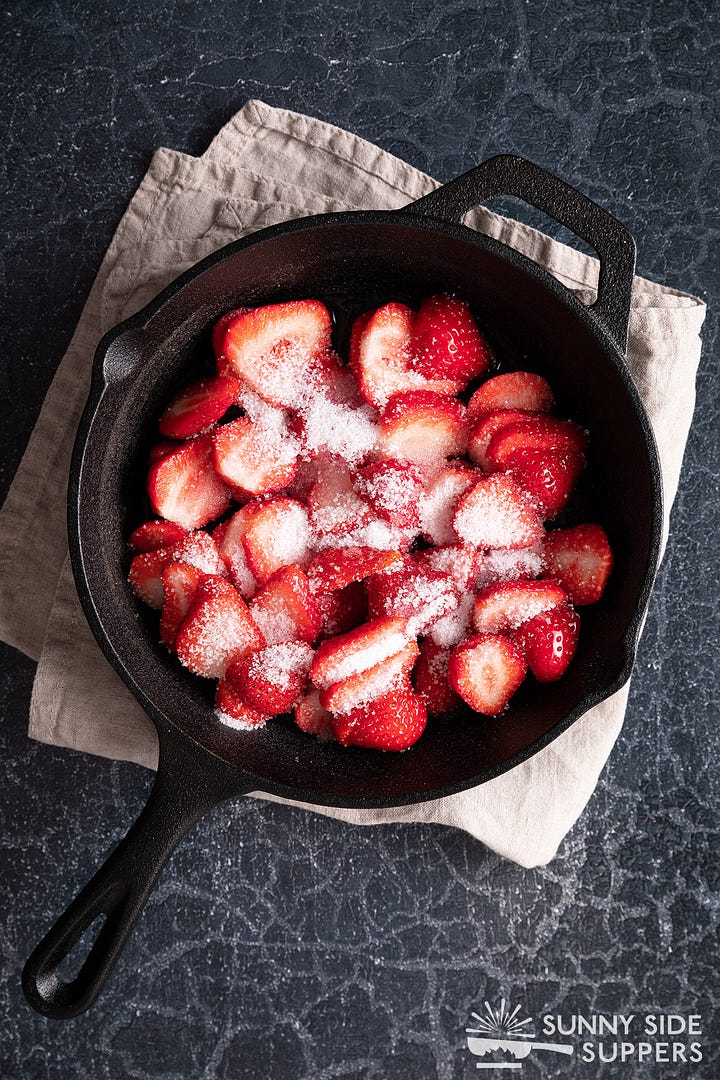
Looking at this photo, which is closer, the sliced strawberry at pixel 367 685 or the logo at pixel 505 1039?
the sliced strawberry at pixel 367 685

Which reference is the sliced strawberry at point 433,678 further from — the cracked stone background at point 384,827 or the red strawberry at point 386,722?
the cracked stone background at point 384,827

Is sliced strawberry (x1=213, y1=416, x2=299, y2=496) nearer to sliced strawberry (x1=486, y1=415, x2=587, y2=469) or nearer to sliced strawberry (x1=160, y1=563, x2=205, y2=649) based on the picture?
sliced strawberry (x1=160, y1=563, x2=205, y2=649)

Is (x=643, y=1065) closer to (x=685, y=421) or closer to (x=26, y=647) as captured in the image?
(x=685, y=421)

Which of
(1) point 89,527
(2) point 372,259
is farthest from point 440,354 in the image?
(1) point 89,527

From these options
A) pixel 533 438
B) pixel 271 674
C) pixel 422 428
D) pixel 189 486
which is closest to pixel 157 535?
pixel 189 486

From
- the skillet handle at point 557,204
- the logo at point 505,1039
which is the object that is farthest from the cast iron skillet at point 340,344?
the logo at point 505,1039

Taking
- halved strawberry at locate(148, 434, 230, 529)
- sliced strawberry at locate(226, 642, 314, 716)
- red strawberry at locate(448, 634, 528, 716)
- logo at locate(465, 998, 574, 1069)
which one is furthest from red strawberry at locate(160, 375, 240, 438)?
logo at locate(465, 998, 574, 1069)

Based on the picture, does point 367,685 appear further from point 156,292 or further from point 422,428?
point 156,292
